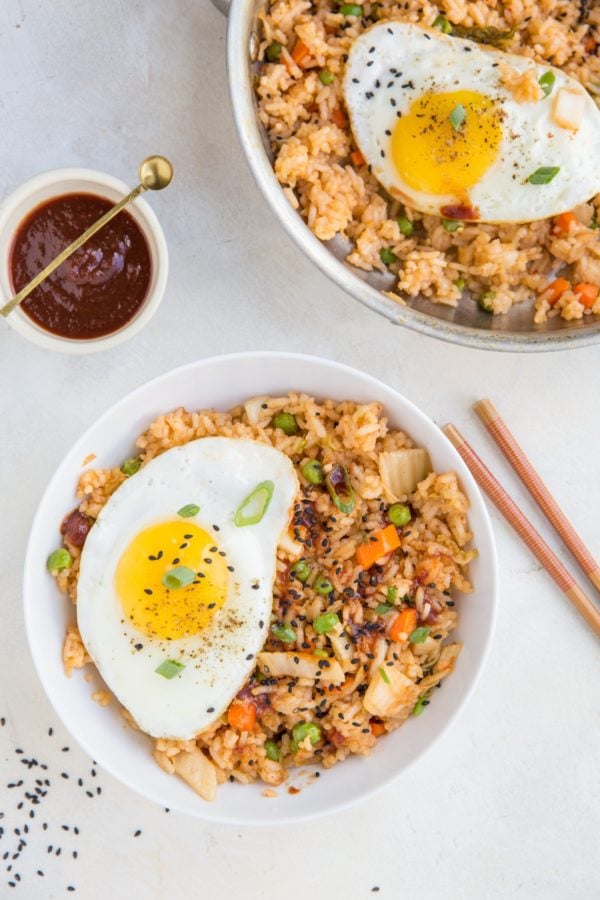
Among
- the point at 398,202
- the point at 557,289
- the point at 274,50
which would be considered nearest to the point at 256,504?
the point at 398,202

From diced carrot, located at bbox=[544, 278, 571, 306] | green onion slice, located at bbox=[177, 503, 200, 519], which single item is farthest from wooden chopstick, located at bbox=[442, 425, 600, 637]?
green onion slice, located at bbox=[177, 503, 200, 519]

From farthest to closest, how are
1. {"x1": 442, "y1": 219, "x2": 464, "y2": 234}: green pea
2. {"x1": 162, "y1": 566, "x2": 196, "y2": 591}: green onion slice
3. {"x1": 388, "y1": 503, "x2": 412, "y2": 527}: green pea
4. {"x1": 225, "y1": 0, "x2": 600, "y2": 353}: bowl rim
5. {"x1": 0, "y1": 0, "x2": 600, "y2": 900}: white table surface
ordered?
{"x1": 0, "y1": 0, "x2": 600, "y2": 900}: white table surface, {"x1": 442, "y1": 219, "x2": 464, "y2": 234}: green pea, {"x1": 388, "y1": 503, "x2": 412, "y2": 527}: green pea, {"x1": 225, "y1": 0, "x2": 600, "y2": 353}: bowl rim, {"x1": 162, "y1": 566, "x2": 196, "y2": 591}: green onion slice

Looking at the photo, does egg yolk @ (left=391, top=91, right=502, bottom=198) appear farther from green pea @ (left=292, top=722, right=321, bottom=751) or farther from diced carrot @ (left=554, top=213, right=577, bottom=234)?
green pea @ (left=292, top=722, right=321, bottom=751)

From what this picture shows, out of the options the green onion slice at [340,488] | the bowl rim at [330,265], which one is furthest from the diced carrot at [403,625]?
the bowl rim at [330,265]

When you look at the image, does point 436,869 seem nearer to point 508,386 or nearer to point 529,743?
point 529,743

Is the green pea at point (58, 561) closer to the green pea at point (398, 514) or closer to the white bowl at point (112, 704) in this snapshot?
the white bowl at point (112, 704)

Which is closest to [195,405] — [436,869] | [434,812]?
[434,812]
